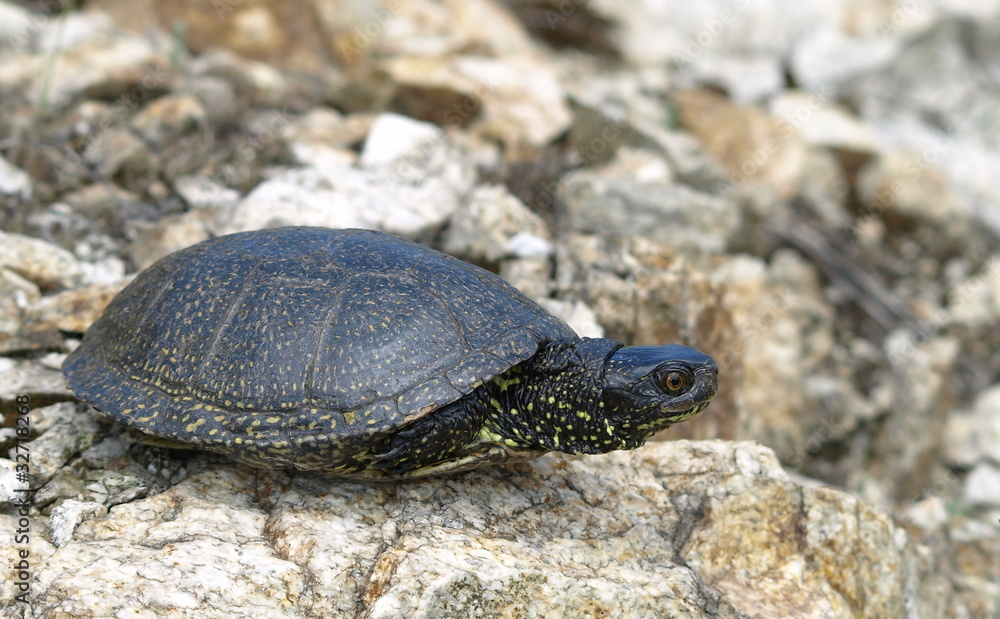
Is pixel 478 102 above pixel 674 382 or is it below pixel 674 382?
below

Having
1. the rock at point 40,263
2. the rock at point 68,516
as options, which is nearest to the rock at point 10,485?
the rock at point 68,516

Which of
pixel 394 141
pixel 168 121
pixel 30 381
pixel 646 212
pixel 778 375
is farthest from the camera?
pixel 778 375

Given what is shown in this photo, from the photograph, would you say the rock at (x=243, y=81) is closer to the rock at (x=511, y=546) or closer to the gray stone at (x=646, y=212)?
the gray stone at (x=646, y=212)

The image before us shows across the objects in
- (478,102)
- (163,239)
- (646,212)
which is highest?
(163,239)

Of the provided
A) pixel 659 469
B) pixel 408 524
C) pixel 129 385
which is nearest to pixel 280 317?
pixel 129 385

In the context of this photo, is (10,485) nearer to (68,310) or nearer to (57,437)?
Result: (57,437)

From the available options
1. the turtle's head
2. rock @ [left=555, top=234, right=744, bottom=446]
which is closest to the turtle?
the turtle's head

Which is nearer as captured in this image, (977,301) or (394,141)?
(394,141)

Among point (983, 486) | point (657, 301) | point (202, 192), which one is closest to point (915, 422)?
point (983, 486)
